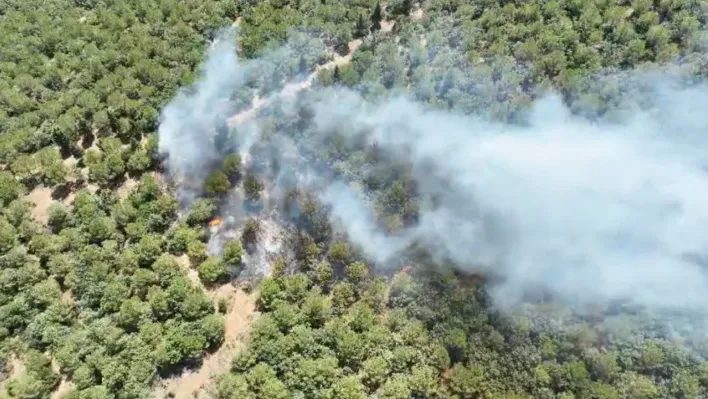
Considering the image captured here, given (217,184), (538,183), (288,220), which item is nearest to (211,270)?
(288,220)

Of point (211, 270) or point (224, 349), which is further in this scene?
point (211, 270)

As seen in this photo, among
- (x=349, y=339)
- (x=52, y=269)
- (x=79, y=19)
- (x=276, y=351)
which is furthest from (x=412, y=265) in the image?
(x=79, y=19)

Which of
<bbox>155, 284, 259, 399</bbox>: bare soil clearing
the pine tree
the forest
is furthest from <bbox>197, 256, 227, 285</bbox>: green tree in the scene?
the pine tree

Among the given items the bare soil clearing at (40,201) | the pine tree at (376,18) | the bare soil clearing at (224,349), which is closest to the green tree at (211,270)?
the bare soil clearing at (224,349)

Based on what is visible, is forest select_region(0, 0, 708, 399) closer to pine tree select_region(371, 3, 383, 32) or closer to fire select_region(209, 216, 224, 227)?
pine tree select_region(371, 3, 383, 32)

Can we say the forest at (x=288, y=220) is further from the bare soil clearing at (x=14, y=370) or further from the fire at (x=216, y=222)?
the fire at (x=216, y=222)

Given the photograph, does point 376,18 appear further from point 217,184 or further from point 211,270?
point 211,270

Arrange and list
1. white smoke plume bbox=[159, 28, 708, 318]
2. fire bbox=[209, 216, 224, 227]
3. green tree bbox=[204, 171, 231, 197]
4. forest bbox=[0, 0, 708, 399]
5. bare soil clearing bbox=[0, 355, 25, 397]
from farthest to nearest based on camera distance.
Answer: green tree bbox=[204, 171, 231, 197], fire bbox=[209, 216, 224, 227], white smoke plume bbox=[159, 28, 708, 318], bare soil clearing bbox=[0, 355, 25, 397], forest bbox=[0, 0, 708, 399]
